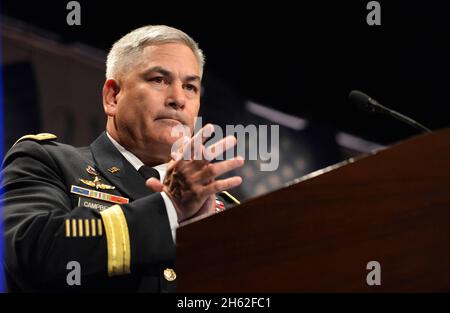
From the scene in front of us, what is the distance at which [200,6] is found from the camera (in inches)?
126

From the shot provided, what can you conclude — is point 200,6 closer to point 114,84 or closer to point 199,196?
point 114,84

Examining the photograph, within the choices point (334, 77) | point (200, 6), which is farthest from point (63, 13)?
point (334, 77)

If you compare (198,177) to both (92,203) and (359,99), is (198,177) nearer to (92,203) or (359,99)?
(92,203)

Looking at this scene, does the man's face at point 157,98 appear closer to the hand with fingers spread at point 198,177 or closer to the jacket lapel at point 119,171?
the jacket lapel at point 119,171

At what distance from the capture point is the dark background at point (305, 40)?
3127 millimetres

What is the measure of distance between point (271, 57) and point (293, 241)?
8.79 feet

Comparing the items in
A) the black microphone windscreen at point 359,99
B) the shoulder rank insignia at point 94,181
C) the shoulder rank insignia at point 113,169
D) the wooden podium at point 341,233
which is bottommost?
the wooden podium at point 341,233

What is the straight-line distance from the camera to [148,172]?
1.82m

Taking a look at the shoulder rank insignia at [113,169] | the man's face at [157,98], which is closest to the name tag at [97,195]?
the shoulder rank insignia at [113,169]

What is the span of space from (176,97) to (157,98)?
0.05 meters

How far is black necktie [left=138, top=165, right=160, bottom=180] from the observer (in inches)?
71.2

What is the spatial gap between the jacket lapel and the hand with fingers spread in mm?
436

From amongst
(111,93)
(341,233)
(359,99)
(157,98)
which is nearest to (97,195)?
(157,98)

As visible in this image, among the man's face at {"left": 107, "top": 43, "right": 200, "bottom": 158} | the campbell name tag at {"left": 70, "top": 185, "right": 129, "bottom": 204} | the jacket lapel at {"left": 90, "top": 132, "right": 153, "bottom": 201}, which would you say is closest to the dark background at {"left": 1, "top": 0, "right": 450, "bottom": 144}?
the man's face at {"left": 107, "top": 43, "right": 200, "bottom": 158}
